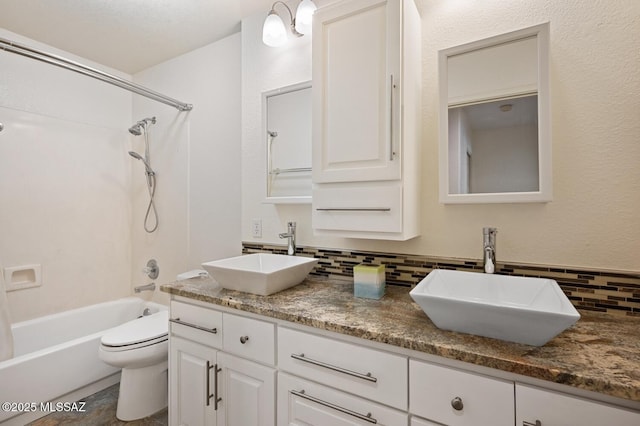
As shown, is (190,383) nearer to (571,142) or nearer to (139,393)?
(139,393)

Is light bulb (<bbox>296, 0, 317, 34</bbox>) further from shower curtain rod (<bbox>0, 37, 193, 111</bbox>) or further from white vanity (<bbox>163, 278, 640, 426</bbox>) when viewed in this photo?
white vanity (<bbox>163, 278, 640, 426</bbox>)

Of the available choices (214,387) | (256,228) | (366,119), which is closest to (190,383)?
(214,387)

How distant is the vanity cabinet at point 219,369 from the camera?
48.0 inches

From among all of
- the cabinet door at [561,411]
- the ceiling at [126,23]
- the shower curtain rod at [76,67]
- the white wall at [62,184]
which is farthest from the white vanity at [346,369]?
the ceiling at [126,23]

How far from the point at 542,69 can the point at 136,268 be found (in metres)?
3.19

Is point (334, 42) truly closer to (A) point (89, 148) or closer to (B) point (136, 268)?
(A) point (89, 148)

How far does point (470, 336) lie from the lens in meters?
0.92

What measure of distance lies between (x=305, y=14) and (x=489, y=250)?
1.54m

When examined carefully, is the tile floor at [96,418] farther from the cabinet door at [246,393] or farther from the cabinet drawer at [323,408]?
the cabinet drawer at [323,408]

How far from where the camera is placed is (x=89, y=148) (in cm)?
255

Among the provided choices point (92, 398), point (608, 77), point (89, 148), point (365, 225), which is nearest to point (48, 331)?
point (92, 398)

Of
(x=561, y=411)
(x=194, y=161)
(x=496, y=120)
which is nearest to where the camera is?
(x=561, y=411)

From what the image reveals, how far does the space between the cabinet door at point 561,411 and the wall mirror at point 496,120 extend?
74 centimetres

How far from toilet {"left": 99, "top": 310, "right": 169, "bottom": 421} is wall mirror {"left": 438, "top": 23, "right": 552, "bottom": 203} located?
1836 millimetres
